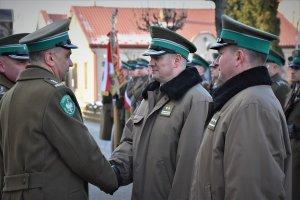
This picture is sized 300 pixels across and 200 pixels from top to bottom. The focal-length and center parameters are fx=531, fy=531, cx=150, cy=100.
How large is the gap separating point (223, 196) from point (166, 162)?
1.08m

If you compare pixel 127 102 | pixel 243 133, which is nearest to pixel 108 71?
pixel 127 102

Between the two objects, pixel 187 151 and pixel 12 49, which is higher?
pixel 12 49

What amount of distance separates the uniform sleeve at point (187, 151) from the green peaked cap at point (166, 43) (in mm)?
597

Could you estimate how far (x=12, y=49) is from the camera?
5191 mm

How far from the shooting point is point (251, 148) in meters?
3.16

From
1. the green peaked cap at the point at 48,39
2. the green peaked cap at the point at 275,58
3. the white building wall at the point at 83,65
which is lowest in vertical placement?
the white building wall at the point at 83,65

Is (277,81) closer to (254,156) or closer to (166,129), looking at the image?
(166,129)

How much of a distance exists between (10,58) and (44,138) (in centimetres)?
189

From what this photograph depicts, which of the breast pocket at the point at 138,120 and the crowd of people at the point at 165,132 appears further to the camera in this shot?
the breast pocket at the point at 138,120

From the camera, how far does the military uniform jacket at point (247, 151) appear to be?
10.3ft

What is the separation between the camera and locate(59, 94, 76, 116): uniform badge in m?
3.63

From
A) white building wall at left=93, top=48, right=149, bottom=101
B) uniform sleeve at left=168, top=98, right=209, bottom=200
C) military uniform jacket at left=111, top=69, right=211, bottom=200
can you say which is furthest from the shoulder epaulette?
white building wall at left=93, top=48, right=149, bottom=101

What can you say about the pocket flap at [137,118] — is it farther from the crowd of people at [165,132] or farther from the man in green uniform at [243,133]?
the man in green uniform at [243,133]

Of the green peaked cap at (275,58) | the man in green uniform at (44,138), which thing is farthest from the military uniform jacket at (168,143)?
the green peaked cap at (275,58)
